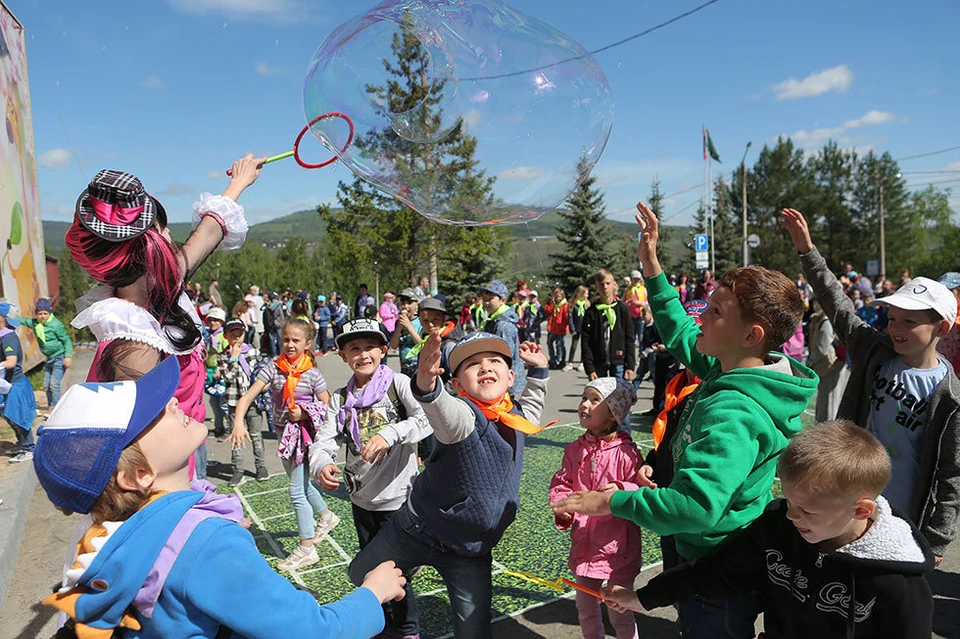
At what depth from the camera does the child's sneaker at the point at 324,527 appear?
4.96m

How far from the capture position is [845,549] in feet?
6.35

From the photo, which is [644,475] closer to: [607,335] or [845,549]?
[845,549]

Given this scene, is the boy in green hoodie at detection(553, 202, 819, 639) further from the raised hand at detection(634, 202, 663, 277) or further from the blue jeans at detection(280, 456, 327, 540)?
the blue jeans at detection(280, 456, 327, 540)

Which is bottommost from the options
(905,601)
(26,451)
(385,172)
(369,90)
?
(26,451)

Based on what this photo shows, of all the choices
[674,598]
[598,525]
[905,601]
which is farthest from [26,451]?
[905,601]

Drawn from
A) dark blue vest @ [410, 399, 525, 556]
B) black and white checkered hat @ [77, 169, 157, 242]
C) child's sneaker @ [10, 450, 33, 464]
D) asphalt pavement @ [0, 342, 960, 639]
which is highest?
black and white checkered hat @ [77, 169, 157, 242]

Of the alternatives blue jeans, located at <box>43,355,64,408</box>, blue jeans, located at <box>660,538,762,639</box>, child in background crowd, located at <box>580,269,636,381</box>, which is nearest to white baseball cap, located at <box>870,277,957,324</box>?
blue jeans, located at <box>660,538,762,639</box>

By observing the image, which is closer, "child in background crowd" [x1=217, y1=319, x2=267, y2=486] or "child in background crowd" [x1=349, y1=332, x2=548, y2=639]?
"child in background crowd" [x1=349, y1=332, x2=548, y2=639]

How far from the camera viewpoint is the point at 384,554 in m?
→ 2.87

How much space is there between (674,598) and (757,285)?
3.62ft

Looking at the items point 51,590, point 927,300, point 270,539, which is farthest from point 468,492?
point 51,590

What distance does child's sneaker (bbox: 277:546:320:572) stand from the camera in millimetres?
4449

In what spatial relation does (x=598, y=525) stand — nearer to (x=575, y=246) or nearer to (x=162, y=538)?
(x=162, y=538)

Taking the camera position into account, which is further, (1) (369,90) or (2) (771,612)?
(1) (369,90)
